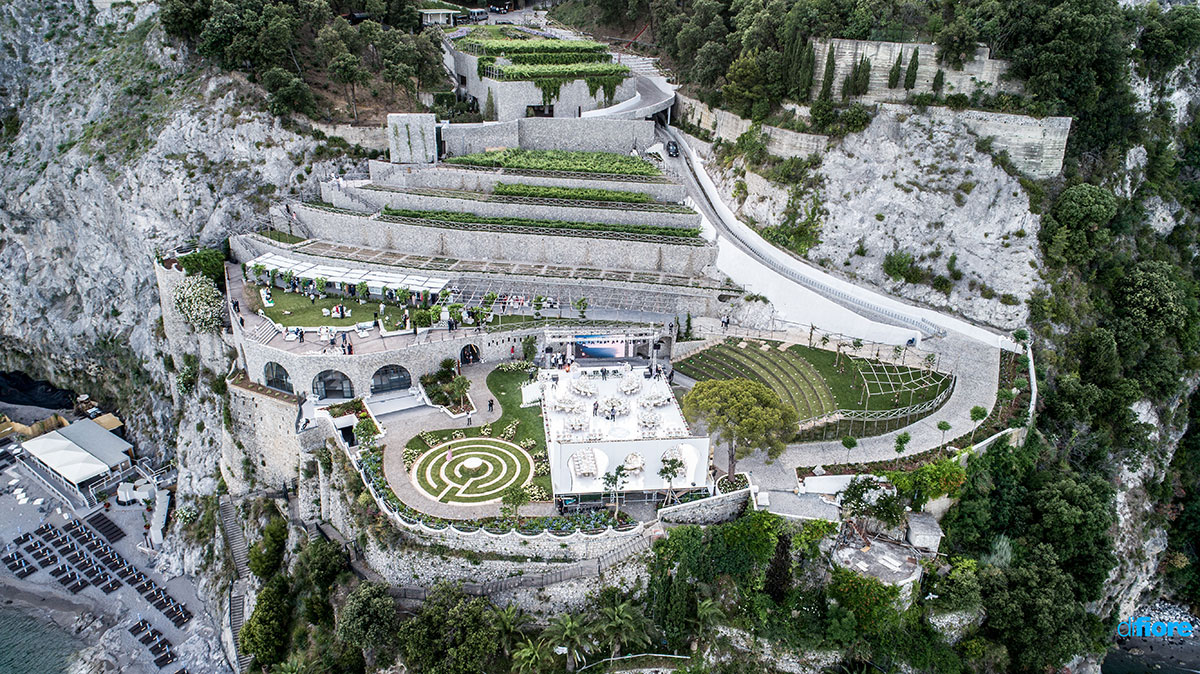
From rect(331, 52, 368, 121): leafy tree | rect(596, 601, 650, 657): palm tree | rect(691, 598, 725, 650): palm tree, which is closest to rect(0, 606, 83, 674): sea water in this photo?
rect(596, 601, 650, 657): palm tree

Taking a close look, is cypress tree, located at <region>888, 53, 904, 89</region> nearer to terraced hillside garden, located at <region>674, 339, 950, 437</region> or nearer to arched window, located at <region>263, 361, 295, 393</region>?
terraced hillside garden, located at <region>674, 339, 950, 437</region>

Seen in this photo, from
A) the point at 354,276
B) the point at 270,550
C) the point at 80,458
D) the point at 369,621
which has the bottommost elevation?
the point at 80,458

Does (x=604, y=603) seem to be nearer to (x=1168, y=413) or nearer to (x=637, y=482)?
(x=637, y=482)

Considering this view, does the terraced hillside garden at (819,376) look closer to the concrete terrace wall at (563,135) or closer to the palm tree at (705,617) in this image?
the palm tree at (705,617)

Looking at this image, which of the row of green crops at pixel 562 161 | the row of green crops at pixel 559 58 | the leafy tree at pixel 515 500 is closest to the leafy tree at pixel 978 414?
the leafy tree at pixel 515 500

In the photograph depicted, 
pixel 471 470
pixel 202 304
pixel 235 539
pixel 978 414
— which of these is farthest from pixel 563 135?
pixel 978 414

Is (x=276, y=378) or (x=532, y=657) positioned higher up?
(x=276, y=378)

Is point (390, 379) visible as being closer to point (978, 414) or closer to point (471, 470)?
point (471, 470)

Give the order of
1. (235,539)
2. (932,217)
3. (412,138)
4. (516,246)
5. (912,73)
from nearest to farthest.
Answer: (235,539), (932,217), (912,73), (516,246), (412,138)
